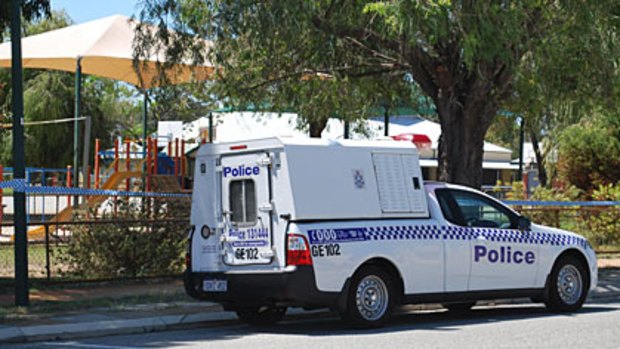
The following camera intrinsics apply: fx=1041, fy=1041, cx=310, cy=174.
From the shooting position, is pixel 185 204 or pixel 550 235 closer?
pixel 550 235

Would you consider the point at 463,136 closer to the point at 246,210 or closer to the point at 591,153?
the point at 246,210

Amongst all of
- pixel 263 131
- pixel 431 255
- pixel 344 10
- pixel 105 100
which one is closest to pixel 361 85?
pixel 344 10

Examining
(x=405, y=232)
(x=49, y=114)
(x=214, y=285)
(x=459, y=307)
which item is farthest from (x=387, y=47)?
(x=49, y=114)

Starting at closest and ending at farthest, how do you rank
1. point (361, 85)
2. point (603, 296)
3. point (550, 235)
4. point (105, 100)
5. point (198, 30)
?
point (550, 235) → point (603, 296) → point (198, 30) → point (361, 85) → point (105, 100)

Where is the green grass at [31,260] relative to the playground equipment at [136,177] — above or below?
below

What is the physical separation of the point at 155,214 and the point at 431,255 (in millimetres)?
6755

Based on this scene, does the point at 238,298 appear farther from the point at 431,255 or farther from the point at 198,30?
the point at 198,30

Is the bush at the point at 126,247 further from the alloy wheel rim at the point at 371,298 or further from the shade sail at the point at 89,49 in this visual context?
the shade sail at the point at 89,49

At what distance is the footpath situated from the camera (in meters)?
12.1

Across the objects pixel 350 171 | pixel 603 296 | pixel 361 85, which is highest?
pixel 361 85

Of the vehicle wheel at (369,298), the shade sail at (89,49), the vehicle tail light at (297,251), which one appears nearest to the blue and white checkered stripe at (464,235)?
the vehicle wheel at (369,298)

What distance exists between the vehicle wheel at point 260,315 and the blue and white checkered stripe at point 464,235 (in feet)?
5.37

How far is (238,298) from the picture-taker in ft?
39.9

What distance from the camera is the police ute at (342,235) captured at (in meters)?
11.8
